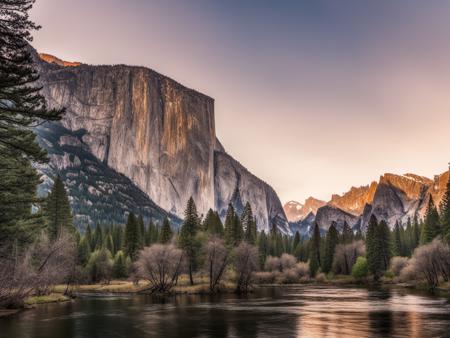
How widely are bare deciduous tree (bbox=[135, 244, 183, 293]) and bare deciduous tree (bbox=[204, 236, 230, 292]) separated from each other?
4100 millimetres

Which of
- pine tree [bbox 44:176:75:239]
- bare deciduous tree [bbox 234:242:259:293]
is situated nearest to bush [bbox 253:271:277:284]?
bare deciduous tree [bbox 234:242:259:293]

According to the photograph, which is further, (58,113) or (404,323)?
(404,323)

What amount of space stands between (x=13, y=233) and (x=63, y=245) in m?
21.8

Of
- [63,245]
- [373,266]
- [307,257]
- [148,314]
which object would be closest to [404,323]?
[148,314]

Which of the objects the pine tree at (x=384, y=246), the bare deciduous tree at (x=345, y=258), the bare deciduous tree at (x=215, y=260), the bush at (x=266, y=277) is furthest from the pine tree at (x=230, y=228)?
the pine tree at (x=384, y=246)

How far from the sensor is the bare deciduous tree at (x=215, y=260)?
68.5 meters

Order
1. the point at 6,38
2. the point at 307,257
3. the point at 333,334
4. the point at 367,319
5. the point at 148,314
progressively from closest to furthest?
1. the point at 6,38
2. the point at 333,334
3. the point at 367,319
4. the point at 148,314
5. the point at 307,257

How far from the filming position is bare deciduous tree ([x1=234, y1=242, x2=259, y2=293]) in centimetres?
7019

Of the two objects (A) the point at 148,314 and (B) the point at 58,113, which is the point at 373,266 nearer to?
(A) the point at 148,314

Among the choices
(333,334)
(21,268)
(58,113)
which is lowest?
(333,334)

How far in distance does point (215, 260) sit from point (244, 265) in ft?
15.7

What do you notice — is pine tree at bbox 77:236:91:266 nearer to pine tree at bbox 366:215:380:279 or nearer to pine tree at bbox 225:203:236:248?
pine tree at bbox 225:203:236:248

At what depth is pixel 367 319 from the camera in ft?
115

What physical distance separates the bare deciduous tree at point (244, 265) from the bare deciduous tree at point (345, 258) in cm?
4102
